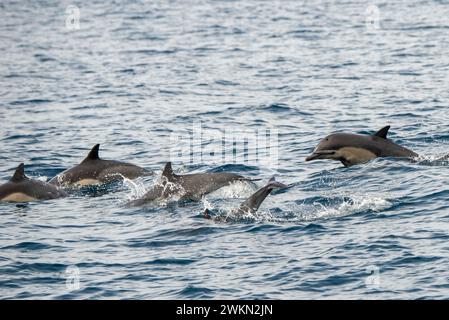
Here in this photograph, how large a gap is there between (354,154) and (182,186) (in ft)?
14.0

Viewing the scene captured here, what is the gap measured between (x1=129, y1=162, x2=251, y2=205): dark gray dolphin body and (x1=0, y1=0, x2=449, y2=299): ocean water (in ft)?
1.01

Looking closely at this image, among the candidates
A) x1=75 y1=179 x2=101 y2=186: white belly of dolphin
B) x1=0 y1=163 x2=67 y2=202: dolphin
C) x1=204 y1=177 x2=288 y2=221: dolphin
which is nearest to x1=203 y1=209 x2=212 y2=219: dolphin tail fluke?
x1=204 y1=177 x2=288 y2=221: dolphin

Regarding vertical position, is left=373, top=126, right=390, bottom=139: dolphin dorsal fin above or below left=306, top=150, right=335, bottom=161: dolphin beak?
above

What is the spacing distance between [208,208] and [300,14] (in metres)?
39.7

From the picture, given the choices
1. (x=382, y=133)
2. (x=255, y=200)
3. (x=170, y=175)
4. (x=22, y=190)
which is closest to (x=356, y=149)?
(x=382, y=133)

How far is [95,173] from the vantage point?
2430 cm

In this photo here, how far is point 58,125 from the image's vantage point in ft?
106

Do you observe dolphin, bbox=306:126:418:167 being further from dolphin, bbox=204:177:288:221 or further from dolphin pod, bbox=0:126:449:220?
dolphin, bbox=204:177:288:221

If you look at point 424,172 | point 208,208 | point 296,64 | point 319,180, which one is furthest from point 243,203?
point 296,64

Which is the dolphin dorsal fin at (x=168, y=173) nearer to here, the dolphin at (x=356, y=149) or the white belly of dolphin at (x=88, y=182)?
the white belly of dolphin at (x=88, y=182)

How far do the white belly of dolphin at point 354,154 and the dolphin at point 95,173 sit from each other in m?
4.53

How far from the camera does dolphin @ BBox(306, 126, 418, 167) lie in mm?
23938
